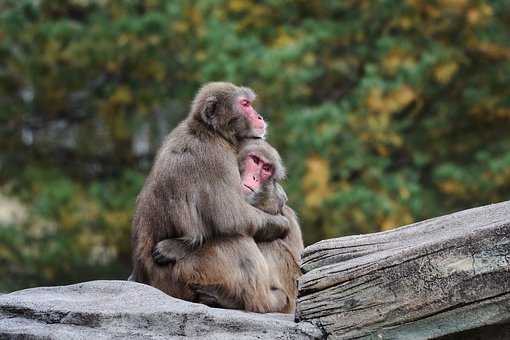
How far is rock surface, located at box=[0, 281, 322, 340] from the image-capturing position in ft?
15.6

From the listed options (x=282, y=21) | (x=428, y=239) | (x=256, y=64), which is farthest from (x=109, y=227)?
(x=428, y=239)

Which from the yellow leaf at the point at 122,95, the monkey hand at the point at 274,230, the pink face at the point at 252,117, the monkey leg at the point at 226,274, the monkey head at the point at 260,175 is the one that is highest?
the yellow leaf at the point at 122,95

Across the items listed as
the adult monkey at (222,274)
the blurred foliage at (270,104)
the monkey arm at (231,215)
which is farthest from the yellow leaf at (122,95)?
the monkey arm at (231,215)

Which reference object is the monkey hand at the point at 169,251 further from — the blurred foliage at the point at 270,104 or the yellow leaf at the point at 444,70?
the yellow leaf at the point at 444,70

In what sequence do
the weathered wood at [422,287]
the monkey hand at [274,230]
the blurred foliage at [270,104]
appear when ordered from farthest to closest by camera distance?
the blurred foliage at [270,104] < the monkey hand at [274,230] < the weathered wood at [422,287]

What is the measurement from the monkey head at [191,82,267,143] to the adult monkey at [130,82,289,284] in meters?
0.10

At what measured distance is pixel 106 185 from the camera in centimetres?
1275

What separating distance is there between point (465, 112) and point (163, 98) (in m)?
4.15

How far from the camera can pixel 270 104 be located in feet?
39.0

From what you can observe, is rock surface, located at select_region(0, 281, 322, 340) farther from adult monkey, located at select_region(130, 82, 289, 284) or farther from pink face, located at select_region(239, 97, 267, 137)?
pink face, located at select_region(239, 97, 267, 137)

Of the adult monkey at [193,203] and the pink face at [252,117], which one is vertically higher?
the pink face at [252,117]

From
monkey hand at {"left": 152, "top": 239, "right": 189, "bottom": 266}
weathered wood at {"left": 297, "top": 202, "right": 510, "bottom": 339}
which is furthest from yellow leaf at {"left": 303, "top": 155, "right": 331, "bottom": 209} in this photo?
weathered wood at {"left": 297, "top": 202, "right": 510, "bottom": 339}

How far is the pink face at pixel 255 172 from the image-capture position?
6090 mm

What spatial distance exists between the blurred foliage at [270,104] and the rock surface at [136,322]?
6322 mm
